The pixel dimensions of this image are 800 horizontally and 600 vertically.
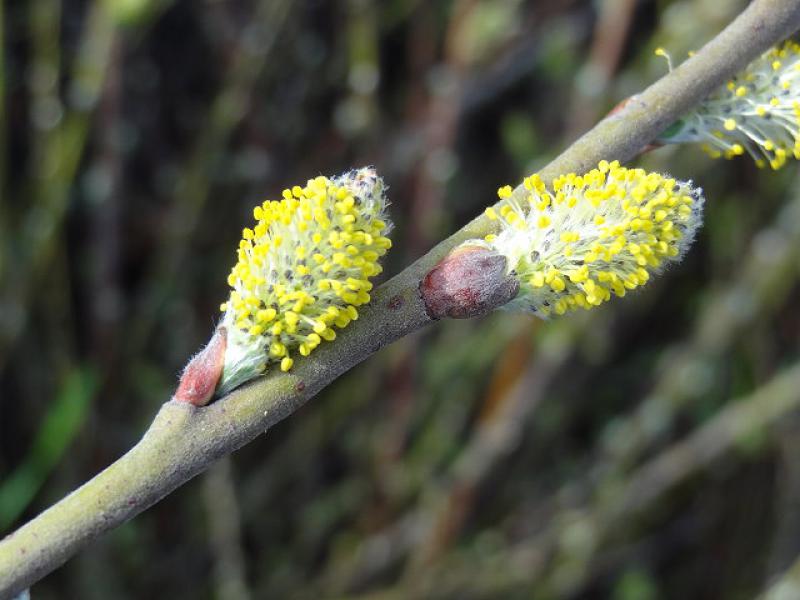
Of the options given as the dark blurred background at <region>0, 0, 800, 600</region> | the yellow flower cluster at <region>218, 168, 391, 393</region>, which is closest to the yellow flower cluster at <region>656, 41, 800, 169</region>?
the yellow flower cluster at <region>218, 168, 391, 393</region>

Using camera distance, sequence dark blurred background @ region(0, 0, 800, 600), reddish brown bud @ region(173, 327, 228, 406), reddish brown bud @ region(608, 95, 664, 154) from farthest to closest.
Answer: dark blurred background @ region(0, 0, 800, 600) < reddish brown bud @ region(608, 95, 664, 154) < reddish brown bud @ region(173, 327, 228, 406)

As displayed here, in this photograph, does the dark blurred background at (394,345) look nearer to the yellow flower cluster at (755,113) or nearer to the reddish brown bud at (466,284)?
the yellow flower cluster at (755,113)

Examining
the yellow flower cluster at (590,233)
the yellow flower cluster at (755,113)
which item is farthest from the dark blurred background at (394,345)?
the yellow flower cluster at (590,233)

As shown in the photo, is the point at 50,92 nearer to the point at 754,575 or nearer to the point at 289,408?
the point at 289,408

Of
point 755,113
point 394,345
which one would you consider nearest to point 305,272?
point 755,113

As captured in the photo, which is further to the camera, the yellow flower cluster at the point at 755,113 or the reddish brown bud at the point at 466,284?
the yellow flower cluster at the point at 755,113

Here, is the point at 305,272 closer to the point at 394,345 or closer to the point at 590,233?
the point at 590,233

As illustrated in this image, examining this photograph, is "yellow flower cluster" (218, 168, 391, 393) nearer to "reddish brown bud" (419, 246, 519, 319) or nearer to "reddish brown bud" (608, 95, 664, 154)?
"reddish brown bud" (419, 246, 519, 319)
